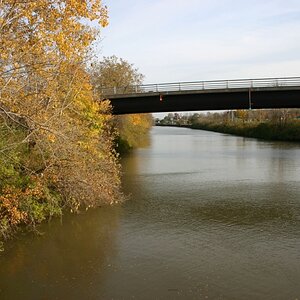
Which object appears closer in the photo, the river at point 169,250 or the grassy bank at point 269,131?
the river at point 169,250

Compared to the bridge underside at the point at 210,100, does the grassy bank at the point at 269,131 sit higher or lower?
lower

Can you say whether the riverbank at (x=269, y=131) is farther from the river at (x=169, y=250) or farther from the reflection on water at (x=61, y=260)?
the reflection on water at (x=61, y=260)

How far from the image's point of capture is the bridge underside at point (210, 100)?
33.8 metres

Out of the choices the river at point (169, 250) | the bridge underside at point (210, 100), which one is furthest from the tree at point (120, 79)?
the river at point (169, 250)

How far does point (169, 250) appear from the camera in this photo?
14.0 meters

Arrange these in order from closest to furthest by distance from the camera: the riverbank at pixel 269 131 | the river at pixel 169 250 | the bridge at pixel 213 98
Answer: the river at pixel 169 250 → the bridge at pixel 213 98 → the riverbank at pixel 269 131

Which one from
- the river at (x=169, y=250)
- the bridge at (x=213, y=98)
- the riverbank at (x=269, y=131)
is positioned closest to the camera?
the river at (x=169, y=250)

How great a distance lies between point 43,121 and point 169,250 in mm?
6190

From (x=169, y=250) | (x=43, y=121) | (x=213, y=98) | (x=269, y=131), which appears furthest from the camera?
(x=269, y=131)


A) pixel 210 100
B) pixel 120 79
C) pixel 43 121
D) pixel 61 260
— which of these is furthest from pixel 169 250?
pixel 120 79

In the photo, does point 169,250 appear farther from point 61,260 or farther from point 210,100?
point 210,100

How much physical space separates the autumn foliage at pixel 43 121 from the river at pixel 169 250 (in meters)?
1.27

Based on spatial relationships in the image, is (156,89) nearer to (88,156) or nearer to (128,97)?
(128,97)

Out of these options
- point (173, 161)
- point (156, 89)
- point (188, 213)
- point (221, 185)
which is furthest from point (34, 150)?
A: point (173, 161)
